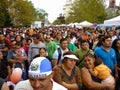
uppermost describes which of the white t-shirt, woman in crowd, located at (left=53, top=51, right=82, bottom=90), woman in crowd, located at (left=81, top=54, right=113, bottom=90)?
the white t-shirt

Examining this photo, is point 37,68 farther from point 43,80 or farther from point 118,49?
point 118,49

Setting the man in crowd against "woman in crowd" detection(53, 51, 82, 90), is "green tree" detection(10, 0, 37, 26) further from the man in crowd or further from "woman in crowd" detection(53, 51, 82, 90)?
the man in crowd

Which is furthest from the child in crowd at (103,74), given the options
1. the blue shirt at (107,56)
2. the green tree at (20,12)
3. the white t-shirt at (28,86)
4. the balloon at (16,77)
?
the green tree at (20,12)

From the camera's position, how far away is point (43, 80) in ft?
9.32

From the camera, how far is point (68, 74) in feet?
17.1

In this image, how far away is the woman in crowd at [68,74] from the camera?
5051mm

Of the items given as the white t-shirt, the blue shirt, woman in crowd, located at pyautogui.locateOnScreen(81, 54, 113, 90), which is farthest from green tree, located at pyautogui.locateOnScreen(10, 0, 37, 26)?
the white t-shirt

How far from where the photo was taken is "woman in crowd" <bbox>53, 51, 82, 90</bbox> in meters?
5.05

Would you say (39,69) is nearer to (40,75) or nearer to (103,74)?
(40,75)

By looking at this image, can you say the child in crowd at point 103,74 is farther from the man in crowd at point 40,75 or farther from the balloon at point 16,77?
→ the man in crowd at point 40,75

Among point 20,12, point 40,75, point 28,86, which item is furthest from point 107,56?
point 20,12

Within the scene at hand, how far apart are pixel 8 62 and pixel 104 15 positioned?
190 feet

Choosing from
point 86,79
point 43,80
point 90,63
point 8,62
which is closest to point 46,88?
point 43,80

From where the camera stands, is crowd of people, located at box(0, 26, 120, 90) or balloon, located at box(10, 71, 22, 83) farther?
balloon, located at box(10, 71, 22, 83)
